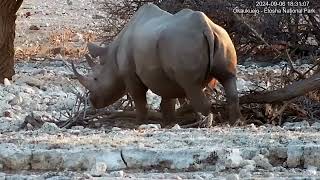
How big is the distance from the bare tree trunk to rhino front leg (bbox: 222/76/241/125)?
5.84m

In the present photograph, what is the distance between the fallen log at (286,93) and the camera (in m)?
9.33

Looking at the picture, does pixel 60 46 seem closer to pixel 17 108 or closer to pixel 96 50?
pixel 17 108

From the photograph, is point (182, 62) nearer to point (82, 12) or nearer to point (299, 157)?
point (299, 157)

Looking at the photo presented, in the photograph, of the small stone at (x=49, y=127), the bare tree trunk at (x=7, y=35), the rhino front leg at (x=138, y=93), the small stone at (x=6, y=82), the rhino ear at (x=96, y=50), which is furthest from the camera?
the bare tree trunk at (x=7, y=35)

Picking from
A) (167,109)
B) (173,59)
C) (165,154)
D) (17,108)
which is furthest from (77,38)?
(165,154)

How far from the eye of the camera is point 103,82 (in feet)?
33.1

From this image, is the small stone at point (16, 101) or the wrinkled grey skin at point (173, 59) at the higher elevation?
the wrinkled grey skin at point (173, 59)

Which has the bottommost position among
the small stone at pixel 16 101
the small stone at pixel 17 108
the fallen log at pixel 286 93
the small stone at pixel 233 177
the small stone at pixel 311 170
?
the small stone at pixel 233 177

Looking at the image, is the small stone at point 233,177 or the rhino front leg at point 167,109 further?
the rhino front leg at point 167,109

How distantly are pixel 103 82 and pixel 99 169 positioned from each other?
4451mm

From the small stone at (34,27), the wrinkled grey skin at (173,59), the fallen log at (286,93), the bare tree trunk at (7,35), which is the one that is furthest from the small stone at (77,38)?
the fallen log at (286,93)

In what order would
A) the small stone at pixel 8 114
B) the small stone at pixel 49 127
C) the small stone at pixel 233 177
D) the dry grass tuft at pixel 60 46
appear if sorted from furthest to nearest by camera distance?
the dry grass tuft at pixel 60 46, the small stone at pixel 8 114, the small stone at pixel 49 127, the small stone at pixel 233 177

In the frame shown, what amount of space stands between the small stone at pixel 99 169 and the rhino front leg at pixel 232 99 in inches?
132

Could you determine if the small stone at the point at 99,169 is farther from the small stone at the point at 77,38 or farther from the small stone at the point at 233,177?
the small stone at the point at 77,38
